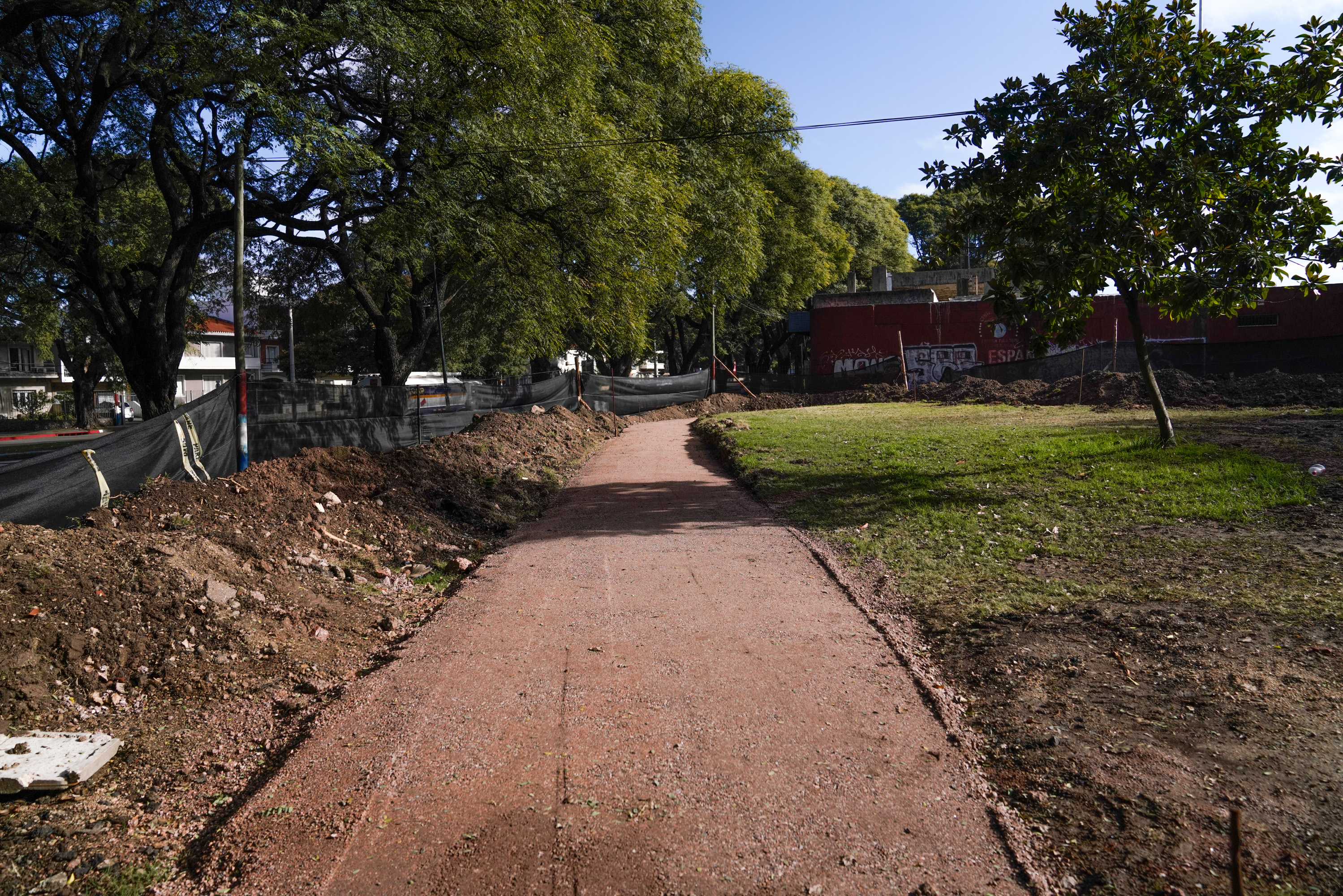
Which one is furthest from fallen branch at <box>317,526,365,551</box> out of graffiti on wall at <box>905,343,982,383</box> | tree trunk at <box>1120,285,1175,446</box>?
graffiti on wall at <box>905,343,982,383</box>

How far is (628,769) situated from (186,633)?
3299 millimetres

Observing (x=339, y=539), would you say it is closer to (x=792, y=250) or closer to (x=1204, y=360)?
(x=1204, y=360)

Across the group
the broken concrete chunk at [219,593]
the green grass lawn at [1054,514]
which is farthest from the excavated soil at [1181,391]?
the broken concrete chunk at [219,593]

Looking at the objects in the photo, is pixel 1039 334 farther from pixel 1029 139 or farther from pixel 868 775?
pixel 868 775

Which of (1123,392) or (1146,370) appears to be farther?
(1123,392)

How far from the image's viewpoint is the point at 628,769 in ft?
13.1

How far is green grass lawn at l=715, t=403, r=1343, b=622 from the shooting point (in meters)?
6.41

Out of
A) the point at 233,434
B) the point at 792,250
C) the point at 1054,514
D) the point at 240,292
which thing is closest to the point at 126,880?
the point at 233,434

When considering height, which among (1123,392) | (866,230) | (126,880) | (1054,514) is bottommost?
(126,880)

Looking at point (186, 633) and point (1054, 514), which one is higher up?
point (1054, 514)

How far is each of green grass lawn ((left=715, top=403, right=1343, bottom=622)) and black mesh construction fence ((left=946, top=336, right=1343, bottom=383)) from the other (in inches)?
455

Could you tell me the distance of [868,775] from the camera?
3906mm

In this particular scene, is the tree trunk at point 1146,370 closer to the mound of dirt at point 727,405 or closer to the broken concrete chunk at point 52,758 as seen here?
the broken concrete chunk at point 52,758

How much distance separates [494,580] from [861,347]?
113 ft
